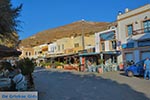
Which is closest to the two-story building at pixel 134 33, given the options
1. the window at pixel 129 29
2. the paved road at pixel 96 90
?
the window at pixel 129 29

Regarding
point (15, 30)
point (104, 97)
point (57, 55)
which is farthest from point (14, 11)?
point (57, 55)

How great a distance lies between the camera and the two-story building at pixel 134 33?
3484cm

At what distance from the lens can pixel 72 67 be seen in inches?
1838

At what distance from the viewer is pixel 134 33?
36.7 m

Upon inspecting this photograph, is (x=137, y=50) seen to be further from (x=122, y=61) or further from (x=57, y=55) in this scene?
(x=57, y=55)

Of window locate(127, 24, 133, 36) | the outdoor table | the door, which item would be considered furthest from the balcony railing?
the outdoor table

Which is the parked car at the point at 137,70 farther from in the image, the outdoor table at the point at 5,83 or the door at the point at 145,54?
the outdoor table at the point at 5,83

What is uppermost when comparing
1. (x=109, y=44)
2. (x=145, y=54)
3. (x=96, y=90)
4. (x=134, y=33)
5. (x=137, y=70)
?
(x=134, y=33)

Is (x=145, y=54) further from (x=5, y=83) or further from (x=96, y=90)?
(x=5, y=83)

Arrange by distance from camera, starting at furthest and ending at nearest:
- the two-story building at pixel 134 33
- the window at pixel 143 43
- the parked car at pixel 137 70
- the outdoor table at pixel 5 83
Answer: the two-story building at pixel 134 33 < the window at pixel 143 43 < the parked car at pixel 137 70 < the outdoor table at pixel 5 83

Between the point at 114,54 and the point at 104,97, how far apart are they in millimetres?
27794

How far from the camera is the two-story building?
34844 mm

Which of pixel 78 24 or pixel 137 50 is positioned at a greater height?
pixel 78 24

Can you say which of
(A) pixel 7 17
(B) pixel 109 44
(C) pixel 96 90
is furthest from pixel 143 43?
(A) pixel 7 17
